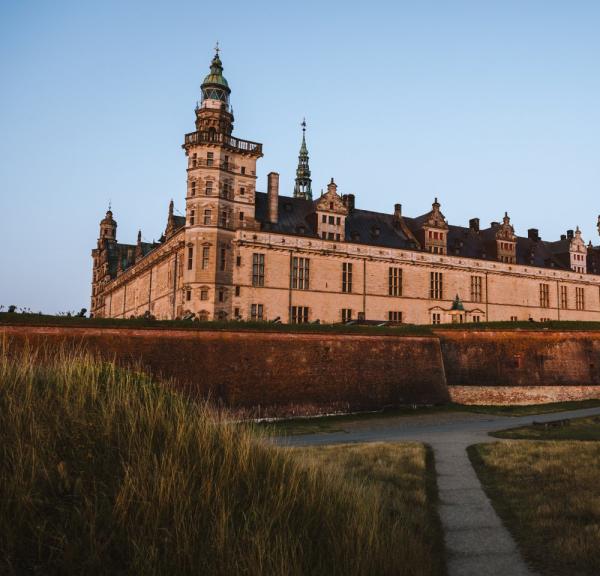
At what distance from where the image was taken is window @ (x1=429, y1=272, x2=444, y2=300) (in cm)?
5356

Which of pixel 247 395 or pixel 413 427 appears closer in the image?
pixel 413 427

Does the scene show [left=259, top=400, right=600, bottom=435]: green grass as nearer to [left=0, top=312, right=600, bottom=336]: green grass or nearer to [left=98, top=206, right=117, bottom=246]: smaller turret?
[left=0, top=312, right=600, bottom=336]: green grass

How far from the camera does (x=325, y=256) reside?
4859cm

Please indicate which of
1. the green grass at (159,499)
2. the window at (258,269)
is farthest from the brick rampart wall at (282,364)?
the green grass at (159,499)

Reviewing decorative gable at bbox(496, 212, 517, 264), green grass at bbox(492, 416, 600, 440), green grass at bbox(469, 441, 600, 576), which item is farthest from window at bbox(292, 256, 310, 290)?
green grass at bbox(469, 441, 600, 576)

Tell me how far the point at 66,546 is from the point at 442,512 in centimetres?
678

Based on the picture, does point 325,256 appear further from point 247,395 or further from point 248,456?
point 248,456

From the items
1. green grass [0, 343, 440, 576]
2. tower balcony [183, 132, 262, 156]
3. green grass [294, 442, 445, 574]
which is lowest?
green grass [294, 442, 445, 574]

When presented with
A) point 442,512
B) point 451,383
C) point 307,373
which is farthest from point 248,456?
point 451,383

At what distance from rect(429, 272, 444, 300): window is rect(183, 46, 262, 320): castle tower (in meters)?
18.2

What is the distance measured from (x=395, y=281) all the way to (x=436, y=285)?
15.6ft

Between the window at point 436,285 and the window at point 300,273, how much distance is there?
12.9m

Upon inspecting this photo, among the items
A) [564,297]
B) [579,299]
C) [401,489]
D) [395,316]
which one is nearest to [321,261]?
[395,316]

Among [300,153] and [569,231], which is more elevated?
[300,153]
